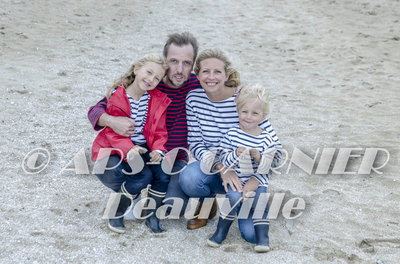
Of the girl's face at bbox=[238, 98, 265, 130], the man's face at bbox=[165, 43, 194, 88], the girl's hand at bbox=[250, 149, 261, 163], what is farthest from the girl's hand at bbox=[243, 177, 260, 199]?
the man's face at bbox=[165, 43, 194, 88]

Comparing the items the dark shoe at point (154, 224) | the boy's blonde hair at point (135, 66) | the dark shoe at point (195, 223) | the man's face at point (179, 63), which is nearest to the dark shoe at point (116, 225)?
the dark shoe at point (154, 224)

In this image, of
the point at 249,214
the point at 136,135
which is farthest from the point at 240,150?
the point at 136,135

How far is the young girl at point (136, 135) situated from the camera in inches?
105

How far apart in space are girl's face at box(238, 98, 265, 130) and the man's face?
0.43m

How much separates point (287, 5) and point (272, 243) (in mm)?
8667

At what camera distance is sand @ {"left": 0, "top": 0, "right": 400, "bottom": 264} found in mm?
2660

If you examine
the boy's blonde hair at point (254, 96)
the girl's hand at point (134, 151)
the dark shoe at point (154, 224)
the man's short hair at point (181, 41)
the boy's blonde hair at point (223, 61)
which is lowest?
the dark shoe at point (154, 224)

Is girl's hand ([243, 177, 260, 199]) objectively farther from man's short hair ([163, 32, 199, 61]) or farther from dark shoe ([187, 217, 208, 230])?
man's short hair ([163, 32, 199, 61])

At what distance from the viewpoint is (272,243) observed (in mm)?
2734

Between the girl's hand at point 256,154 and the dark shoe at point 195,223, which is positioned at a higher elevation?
the girl's hand at point 256,154

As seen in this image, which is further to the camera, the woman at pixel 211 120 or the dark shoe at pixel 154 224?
the dark shoe at pixel 154 224

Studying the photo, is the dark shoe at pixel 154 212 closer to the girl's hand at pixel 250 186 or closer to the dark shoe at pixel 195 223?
the dark shoe at pixel 195 223

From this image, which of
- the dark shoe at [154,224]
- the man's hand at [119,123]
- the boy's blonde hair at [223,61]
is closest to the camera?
the man's hand at [119,123]

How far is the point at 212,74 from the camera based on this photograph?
268cm
